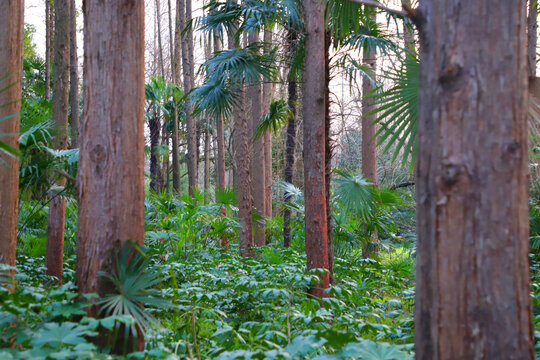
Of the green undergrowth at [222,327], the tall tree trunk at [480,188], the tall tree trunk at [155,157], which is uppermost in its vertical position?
the tall tree trunk at [155,157]

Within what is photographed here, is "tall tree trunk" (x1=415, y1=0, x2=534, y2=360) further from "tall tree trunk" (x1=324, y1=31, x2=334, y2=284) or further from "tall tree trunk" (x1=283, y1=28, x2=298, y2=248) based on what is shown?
"tall tree trunk" (x1=283, y1=28, x2=298, y2=248)

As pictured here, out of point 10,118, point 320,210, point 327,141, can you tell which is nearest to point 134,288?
point 10,118

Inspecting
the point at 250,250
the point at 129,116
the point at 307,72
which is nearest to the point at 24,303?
the point at 129,116

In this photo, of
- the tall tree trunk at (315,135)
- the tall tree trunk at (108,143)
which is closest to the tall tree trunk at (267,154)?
the tall tree trunk at (315,135)

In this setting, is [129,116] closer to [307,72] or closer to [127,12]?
[127,12]

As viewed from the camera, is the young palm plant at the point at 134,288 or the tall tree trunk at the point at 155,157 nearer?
the young palm plant at the point at 134,288

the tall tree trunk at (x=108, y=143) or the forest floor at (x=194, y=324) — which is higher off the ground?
the tall tree trunk at (x=108, y=143)

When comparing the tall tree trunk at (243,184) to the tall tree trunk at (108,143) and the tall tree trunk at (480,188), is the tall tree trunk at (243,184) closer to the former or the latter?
the tall tree trunk at (108,143)

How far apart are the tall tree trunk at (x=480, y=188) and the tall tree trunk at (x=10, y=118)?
390cm

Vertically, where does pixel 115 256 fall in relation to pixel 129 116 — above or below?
below

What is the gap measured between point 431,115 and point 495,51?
32 centimetres

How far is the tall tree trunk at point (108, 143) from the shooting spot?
9.21ft

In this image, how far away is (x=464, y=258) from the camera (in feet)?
5.47

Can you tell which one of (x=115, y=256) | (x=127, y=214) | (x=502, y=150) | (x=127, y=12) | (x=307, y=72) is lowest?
(x=115, y=256)
